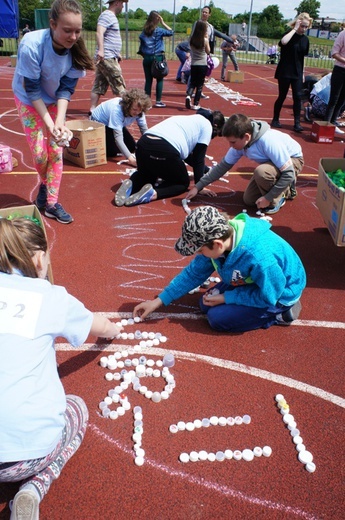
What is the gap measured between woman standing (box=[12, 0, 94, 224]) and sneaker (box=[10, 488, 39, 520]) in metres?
3.12

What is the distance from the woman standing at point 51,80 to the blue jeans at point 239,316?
2.22 metres

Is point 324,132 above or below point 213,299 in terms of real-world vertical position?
above

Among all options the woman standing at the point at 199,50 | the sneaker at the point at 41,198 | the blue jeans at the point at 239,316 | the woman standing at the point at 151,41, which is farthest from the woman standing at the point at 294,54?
the blue jeans at the point at 239,316

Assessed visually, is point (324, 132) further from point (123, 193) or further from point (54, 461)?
point (54, 461)

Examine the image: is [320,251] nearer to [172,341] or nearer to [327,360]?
[327,360]

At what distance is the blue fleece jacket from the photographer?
9.25 ft

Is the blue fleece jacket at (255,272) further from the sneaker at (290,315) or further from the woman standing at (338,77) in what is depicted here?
the woman standing at (338,77)

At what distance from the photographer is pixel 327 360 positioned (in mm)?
2988

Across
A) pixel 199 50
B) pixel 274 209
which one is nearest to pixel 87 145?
pixel 274 209

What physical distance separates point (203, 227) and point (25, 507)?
5.54 feet

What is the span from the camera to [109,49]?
7.77m

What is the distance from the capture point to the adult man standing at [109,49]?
25.1ft

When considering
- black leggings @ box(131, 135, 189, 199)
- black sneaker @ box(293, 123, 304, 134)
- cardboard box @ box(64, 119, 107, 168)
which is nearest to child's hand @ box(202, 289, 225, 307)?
black leggings @ box(131, 135, 189, 199)

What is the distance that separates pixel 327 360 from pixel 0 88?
41.2 ft
